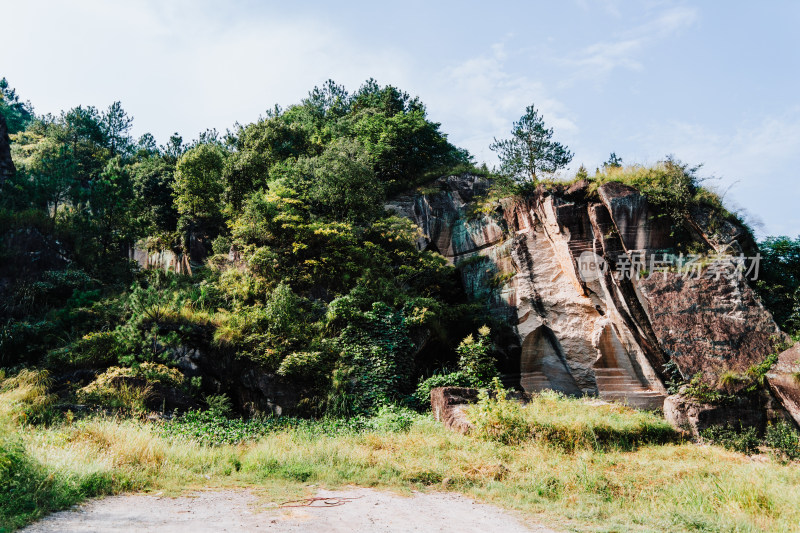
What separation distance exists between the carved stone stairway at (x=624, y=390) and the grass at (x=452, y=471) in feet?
12.6

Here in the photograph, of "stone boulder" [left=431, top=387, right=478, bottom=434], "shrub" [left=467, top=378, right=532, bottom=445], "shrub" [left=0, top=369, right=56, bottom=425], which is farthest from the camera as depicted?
"stone boulder" [left=431, top=387, right=478, bottom=434]

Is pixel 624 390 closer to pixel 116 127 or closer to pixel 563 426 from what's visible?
pixel 563 426

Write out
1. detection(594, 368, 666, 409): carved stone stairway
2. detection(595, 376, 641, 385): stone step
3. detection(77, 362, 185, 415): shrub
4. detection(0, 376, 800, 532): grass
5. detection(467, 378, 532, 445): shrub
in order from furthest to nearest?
→ detection(595, 376, 641, 385): stone step < detection(594, 368, 666, 409): carved stone stairway < detection(77, 362, 185, 415): shrub < detection(467, 378, 532, 445): shrub < detection(0, 376, 800, 532): grass

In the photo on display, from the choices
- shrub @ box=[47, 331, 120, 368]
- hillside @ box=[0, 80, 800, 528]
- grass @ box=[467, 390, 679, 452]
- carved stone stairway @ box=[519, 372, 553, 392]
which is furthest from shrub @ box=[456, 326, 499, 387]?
shrub @ box=[47, 331, 120, 368]

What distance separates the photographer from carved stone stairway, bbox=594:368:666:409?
13327mm

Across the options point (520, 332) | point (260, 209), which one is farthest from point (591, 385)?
point (260, 209)

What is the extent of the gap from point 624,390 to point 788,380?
4074 mm

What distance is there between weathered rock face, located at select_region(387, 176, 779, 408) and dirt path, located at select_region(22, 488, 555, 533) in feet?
32.1

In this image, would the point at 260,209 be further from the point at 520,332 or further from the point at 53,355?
the point at 520,332

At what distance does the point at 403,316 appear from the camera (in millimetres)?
13625

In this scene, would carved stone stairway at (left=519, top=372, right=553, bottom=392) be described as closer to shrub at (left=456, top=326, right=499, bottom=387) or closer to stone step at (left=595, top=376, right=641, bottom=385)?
stone step at (left=595, top=376, right=641, bottom=385)

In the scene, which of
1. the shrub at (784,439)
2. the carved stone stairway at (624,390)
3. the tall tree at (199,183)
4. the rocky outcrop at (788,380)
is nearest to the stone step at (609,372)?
the carved stone stairway at (624,390)

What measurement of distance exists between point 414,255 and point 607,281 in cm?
641

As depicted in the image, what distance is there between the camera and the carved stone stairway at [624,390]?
525 inches
